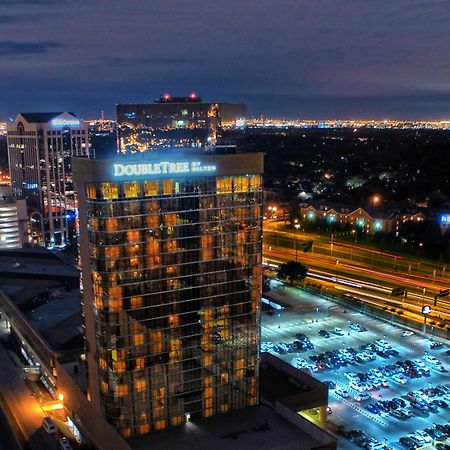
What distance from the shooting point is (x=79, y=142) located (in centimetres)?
15825

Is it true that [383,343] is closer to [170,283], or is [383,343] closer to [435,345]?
[435,345]

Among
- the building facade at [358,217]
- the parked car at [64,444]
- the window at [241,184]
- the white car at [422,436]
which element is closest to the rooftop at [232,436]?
the parked car at [64,444]

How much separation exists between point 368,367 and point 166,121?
6894 centimetres

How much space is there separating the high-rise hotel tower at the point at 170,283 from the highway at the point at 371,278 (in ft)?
157

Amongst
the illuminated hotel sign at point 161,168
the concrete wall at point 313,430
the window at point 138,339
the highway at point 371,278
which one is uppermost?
the illuminated hotel sign at point 161,168

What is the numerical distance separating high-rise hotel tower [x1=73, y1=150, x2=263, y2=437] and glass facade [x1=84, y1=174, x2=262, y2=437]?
0.09 m

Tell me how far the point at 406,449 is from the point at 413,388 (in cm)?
1419

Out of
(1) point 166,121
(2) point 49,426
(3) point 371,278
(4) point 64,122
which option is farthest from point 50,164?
(2) point 49,426

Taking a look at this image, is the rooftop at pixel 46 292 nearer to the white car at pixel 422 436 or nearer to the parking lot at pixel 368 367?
the parking lot at pixel 368 367

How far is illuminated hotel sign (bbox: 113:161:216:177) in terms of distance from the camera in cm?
4431

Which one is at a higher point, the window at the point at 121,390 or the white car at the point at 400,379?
the window at the point at 121,390

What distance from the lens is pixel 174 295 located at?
4778 cm

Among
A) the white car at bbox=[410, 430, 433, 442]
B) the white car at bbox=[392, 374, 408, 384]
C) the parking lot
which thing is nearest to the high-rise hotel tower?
the parking lot

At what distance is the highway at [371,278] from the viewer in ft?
308
